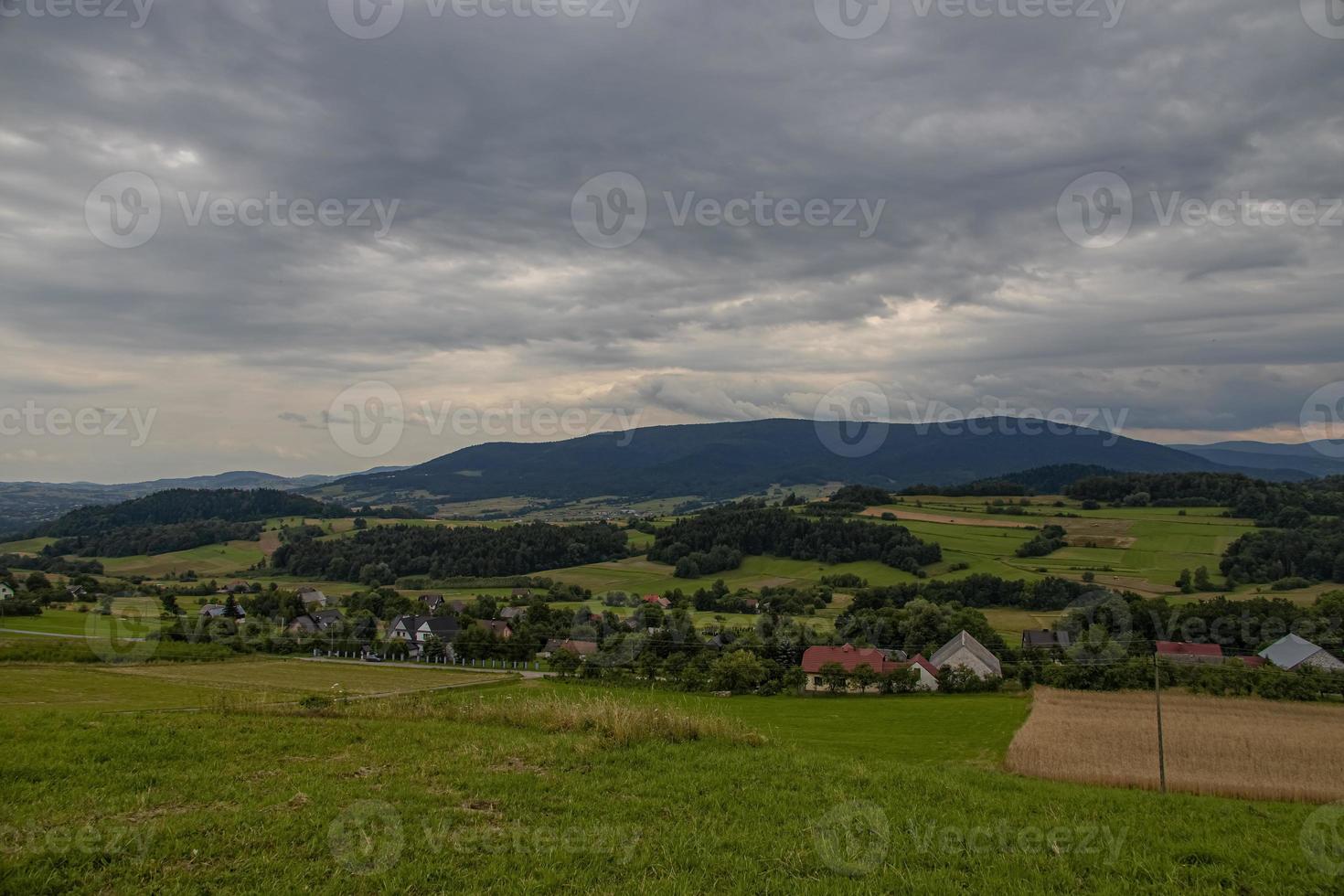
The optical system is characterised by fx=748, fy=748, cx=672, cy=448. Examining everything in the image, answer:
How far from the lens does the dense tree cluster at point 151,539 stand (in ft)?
387

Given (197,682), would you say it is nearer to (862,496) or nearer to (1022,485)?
(862,496)

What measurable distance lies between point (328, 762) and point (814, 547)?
8027 cm

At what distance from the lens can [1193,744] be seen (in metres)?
25.3

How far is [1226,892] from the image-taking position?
692 centimetres

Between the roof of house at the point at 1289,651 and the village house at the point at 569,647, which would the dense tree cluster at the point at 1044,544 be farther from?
the village house at the point at 569,647

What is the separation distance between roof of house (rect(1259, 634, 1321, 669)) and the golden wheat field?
490 inches

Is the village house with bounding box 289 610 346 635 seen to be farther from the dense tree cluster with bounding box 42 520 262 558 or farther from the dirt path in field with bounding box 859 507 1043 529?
the dense tree cluster with bounding box 42 520 262 558

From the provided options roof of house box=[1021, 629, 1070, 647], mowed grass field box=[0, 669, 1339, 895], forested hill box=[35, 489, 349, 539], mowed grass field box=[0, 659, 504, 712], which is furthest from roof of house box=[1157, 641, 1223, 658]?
forested hill box=[35, 489, 349, 539]

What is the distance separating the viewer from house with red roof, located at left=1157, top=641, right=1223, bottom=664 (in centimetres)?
4391

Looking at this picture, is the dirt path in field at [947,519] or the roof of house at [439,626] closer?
the roof of house at [439,626]

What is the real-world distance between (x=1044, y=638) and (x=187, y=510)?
567ft

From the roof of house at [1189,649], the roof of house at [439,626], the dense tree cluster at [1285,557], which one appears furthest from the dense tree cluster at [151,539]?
the dense tree cluster at [1285,557]

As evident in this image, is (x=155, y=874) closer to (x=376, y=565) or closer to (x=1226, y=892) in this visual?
(x=1226, y=892)

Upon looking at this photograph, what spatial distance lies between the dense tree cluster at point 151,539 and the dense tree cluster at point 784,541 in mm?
76301
